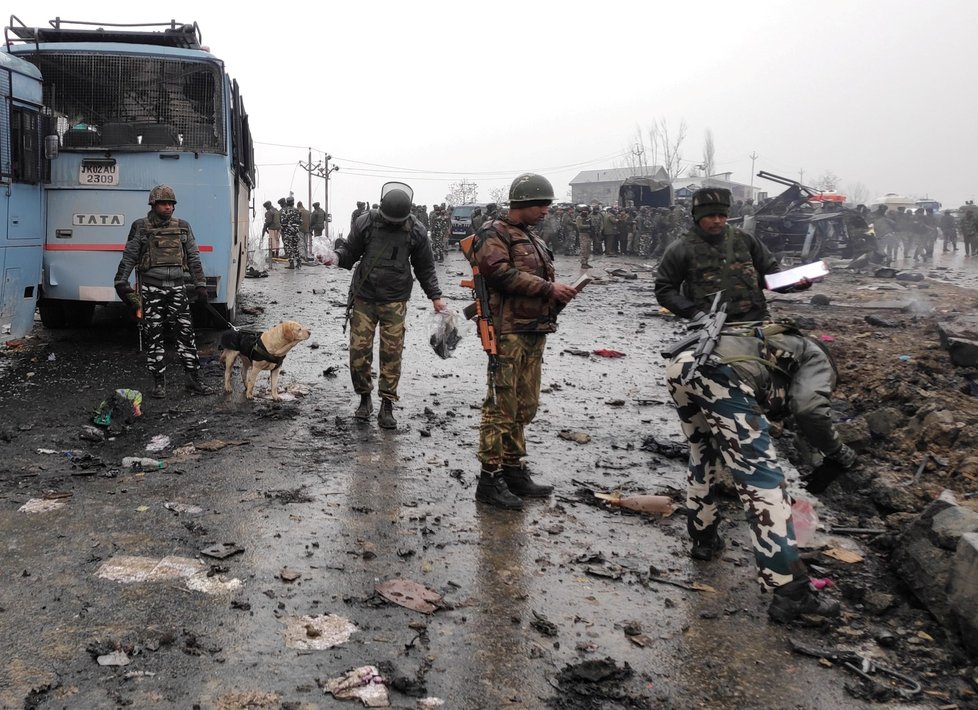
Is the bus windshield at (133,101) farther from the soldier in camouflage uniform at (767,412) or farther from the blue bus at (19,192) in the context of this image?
the soldier in camouflage uniform at (767,412)

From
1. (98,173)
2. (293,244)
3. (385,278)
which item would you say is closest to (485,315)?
(385,278)

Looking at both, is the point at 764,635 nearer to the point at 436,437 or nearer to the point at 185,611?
the point at 185,611

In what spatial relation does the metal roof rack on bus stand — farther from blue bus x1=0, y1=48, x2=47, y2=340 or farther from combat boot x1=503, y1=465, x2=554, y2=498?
combat boot x1=503, y1=465, x2=554, y2=498

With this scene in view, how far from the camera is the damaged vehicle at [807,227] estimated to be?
2106 centimetres

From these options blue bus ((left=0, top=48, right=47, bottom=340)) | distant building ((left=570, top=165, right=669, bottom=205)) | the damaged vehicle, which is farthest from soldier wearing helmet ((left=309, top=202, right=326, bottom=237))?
distant building ((left=570, top=165, right=669, bottom=205))

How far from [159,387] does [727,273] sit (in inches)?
204

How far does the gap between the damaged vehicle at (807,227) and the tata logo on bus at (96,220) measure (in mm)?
15515

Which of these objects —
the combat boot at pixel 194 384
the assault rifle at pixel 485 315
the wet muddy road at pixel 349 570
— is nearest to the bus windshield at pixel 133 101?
the combat boot at pixel 194 384

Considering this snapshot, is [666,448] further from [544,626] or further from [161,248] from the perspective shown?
[161,248]

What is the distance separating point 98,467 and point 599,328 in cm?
834

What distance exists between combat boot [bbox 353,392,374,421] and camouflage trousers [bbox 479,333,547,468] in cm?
196

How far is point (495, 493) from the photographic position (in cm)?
484

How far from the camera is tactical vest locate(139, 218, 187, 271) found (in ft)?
23.0

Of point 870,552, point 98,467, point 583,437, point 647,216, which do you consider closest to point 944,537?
point 870,552
